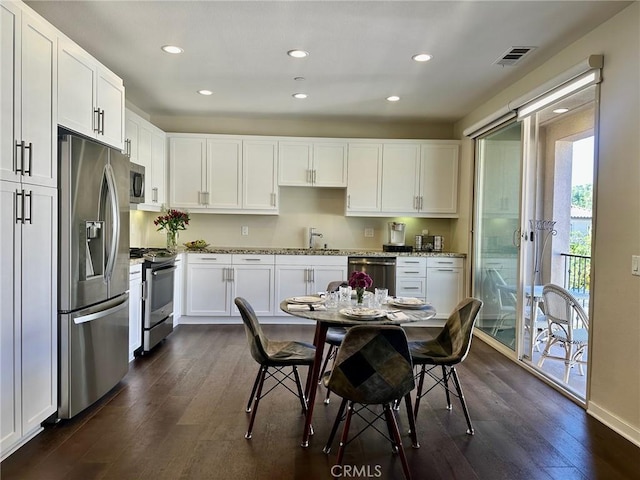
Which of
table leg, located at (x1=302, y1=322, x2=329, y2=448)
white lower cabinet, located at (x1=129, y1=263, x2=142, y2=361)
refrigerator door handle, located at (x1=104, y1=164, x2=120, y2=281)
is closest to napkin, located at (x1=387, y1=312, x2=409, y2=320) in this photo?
table leg, located at (x1=302, y1=322, x2=329, y2=448)

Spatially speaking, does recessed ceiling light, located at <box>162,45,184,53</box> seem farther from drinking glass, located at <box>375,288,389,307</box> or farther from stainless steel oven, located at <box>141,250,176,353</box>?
drinking glass, located at <box>375,288,389,307</box>

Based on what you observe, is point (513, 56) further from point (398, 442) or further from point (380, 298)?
point (398, 442)

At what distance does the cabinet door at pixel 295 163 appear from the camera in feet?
18.3

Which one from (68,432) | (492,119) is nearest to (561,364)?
(492,119)

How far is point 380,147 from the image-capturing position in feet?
18.5

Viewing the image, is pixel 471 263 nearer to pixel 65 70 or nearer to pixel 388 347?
pixel 388 347

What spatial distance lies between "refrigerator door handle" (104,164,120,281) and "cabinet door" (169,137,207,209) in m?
2.46

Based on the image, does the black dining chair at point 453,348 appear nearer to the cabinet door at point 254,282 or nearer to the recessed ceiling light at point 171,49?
the cabinet door at point 254,282

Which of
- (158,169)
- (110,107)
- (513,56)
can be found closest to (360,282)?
(110,107)

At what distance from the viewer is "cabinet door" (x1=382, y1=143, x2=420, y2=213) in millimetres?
5645

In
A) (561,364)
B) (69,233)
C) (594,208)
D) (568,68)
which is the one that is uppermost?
(568,68)

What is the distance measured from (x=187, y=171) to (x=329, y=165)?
6.03 ft

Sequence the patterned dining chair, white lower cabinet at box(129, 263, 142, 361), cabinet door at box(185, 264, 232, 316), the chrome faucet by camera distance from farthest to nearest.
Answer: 1. the chrome faucet
2. cabinet door at box(185, 264, 232, 316)
3. white lower cabinet at box(129, 263, 142, 361)
4. the patterned dining chair

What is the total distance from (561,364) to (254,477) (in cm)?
329
